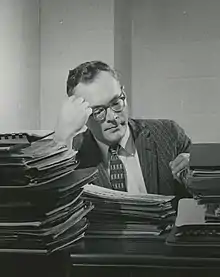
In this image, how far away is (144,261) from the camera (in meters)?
0.60

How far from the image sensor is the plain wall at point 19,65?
2.60 m

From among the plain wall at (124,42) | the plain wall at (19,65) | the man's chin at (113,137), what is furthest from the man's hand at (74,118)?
the plain wall at (124,42)

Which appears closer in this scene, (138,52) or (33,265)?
(33,265)

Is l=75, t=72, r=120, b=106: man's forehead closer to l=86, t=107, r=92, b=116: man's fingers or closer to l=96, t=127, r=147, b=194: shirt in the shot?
l=86, t=107, r=92, b=116: man's fingers

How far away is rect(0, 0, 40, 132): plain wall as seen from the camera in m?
2.60

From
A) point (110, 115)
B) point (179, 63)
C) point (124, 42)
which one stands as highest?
point (124, 42)

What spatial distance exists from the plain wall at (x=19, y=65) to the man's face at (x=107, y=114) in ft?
1.99

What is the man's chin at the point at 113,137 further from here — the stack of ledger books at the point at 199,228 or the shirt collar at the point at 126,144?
the stack of ledger books at the point at 199,228

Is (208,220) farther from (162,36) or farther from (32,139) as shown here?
(162,36)

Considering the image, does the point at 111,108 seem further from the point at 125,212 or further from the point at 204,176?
the point at 204,176

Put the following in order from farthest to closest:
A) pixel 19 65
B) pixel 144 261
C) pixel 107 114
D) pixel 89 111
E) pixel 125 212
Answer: pixel 19 65, pixel 107 114, pixel 89 111, pixel 125 212, pixel 144 261

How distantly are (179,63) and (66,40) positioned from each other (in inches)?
27.0

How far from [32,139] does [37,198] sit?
11 centimetres

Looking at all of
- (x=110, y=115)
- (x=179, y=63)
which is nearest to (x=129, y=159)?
(x=110, y=115)
